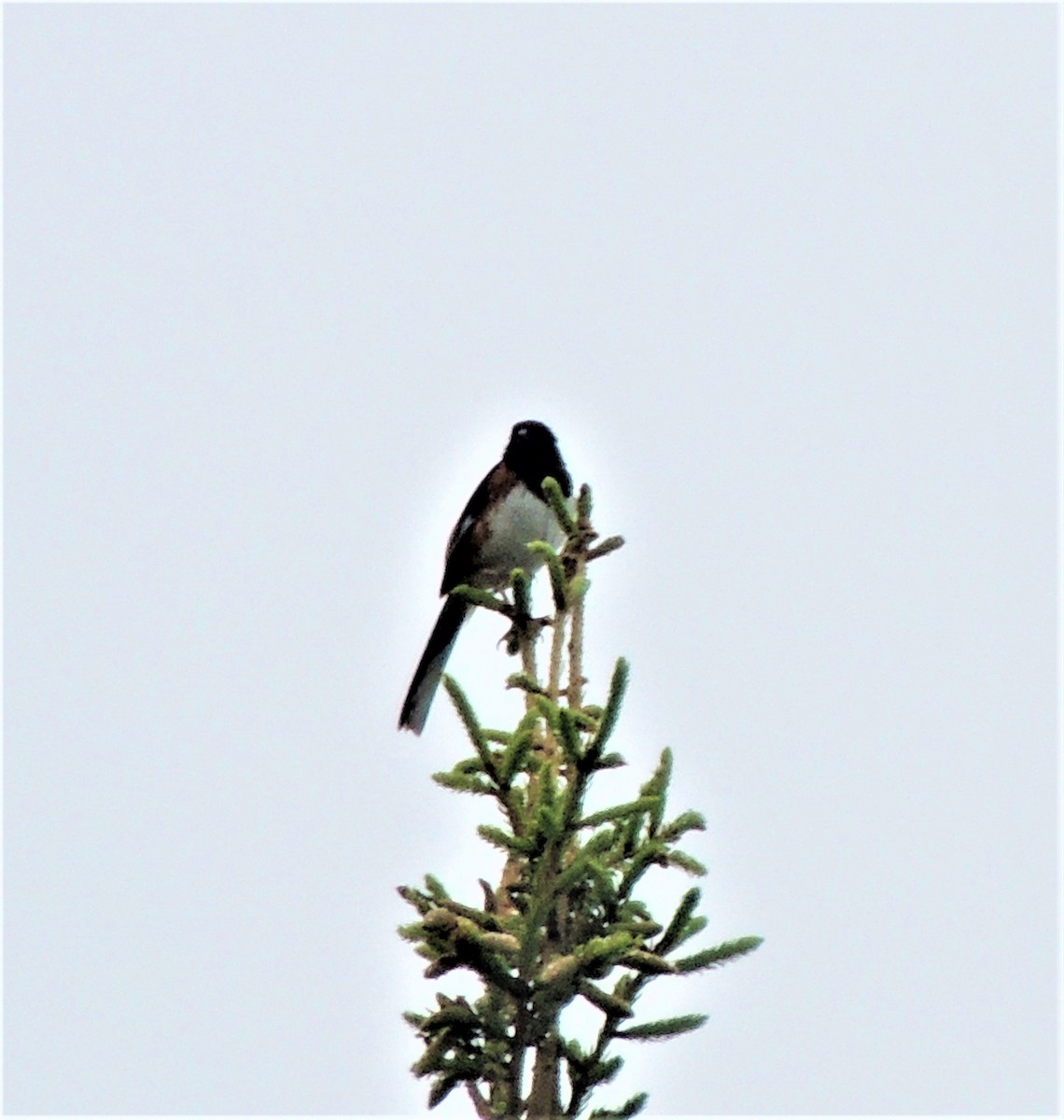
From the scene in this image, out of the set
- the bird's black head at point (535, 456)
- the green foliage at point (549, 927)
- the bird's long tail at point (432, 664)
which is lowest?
the green foliage at point (549, 927)

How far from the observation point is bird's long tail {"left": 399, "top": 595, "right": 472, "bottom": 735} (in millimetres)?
7016

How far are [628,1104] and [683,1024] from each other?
0.71ft

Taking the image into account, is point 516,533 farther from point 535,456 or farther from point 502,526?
point 535,456

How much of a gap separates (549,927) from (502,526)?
4135mm

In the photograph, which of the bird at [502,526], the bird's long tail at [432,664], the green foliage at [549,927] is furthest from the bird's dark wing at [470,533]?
the green foliage at [549,927]

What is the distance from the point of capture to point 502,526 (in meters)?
7.79

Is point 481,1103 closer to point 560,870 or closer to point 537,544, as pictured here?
point 560,870

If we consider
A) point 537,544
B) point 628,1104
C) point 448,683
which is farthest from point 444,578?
point 628,1104

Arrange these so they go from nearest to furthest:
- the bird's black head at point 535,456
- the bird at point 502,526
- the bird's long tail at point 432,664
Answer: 1. the bird's long tail at point 432,664
2. the bird at point 502,526
3. the bird's black head at point 535,456

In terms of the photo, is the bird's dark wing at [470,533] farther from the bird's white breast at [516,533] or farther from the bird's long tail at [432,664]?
the bird's long tail at [432,664]

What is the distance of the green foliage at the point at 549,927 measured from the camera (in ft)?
11.9

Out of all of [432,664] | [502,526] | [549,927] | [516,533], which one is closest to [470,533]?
[502,526]

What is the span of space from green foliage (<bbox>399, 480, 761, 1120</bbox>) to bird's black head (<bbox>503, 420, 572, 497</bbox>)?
12.6ft

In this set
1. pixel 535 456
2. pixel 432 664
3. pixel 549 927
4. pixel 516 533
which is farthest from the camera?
pixel 535 456
